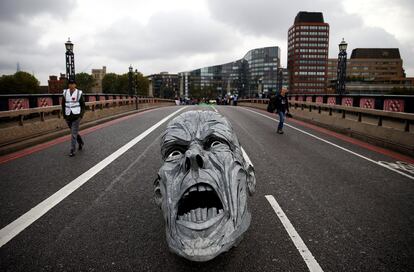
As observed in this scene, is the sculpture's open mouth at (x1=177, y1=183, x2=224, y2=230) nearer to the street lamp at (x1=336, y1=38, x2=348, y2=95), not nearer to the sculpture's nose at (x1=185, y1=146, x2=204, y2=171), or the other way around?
the sculpture's nose at (x1=185, y1=146, x2=204, y2=171)

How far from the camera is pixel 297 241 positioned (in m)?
3.53

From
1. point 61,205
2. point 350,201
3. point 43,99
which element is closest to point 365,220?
point 350,201

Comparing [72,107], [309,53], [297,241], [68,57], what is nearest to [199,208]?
[297,241]

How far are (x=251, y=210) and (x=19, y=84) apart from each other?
123 meters

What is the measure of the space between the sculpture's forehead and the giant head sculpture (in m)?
0.01

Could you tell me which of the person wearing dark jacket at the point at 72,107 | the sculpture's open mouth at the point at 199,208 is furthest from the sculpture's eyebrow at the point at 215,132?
the person wearing dark jacket at the point at 72,107

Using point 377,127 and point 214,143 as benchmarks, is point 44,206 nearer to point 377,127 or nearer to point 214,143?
point 214,143

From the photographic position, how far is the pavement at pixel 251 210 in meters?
3.12

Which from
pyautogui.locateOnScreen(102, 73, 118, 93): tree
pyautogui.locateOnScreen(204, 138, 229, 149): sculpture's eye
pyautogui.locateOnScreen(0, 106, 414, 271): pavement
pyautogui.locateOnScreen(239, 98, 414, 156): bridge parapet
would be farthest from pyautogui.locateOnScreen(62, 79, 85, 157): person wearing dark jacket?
pyautogui.locateOnScreen(102, 73, 118, 93): tree

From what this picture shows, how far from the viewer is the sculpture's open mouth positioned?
254 cm

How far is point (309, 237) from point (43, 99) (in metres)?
12.1

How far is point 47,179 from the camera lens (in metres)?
5.95

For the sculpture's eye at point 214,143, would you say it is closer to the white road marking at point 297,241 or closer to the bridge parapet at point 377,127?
the white road marking at point 297,241

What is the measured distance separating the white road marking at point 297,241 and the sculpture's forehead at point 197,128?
1477mm
